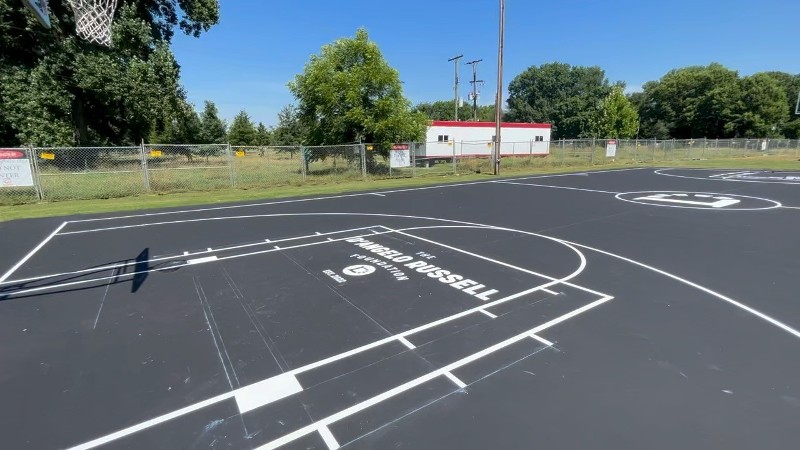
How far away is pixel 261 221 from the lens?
10.6m

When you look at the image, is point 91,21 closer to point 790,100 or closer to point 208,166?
point 208,166

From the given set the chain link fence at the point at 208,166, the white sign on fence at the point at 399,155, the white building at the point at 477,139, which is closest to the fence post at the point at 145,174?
the chain link fence at the point at 208,166

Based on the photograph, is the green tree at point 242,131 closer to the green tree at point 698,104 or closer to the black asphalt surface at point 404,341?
the black asphalt surface at point 404,341

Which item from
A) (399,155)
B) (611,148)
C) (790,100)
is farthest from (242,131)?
(790,100)

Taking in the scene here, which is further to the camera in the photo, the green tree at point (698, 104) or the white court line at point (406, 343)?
the green tree at point (698, 104)

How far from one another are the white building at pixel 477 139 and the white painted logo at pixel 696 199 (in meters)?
13.9

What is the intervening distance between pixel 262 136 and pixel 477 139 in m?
32.3

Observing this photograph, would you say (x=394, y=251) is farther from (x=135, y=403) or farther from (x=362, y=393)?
(x=135, y=403)

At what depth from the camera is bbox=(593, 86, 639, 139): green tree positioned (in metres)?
53.7

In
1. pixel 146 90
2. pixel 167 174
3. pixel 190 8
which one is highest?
pixel 190 8

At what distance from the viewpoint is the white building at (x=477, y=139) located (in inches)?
1259

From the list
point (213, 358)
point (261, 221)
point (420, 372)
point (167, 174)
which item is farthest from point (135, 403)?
point (167, 174)

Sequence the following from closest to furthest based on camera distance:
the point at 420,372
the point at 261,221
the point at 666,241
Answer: the point at 420,372, the point at 666,241, the point at 261,221

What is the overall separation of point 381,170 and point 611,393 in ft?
64.6
